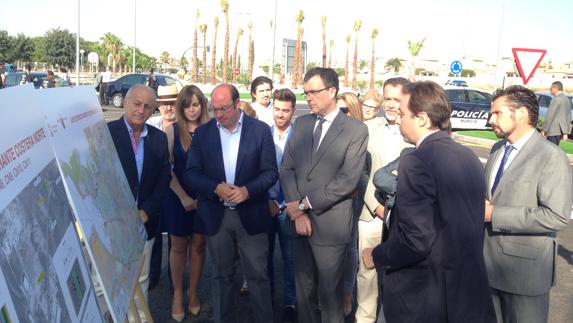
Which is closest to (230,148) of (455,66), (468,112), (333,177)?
(333,177)

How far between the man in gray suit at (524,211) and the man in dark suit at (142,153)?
244cm

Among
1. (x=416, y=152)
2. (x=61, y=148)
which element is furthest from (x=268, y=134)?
(x=61, y=148)

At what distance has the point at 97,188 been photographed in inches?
98.4

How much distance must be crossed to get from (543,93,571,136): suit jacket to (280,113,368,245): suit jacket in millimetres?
10668

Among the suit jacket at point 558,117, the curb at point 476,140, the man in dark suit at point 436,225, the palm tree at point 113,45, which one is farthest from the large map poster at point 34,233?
the palm tree at point 113,45

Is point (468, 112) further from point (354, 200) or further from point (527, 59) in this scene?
point (354, 200)

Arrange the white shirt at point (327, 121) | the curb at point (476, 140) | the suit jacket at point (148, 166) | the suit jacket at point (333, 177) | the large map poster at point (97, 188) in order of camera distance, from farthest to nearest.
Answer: the curb at point (476, 140)
the suit jacket at point (148, 166)
the white shirt at point (327, 121)
the suit jacket at point (333, 177)
the large map poster at point (97, 188)

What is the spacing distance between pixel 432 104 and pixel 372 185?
1.56m

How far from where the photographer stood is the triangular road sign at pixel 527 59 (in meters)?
10.0

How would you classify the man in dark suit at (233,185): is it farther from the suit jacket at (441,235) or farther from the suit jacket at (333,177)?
the suit jacket at (441,235)

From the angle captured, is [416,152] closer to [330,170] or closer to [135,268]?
[330,170]

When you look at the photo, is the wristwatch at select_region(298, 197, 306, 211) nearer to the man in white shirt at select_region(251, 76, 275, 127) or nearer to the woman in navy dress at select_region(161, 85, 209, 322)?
the woman in navy dress at select_region(161, 85, 209, 322)

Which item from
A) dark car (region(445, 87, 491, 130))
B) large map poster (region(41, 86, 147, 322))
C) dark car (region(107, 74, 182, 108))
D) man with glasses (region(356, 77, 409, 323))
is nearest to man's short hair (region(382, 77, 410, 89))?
man with glasses (region(356, 77, 409, 323))

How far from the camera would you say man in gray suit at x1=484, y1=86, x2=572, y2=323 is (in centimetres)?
281
